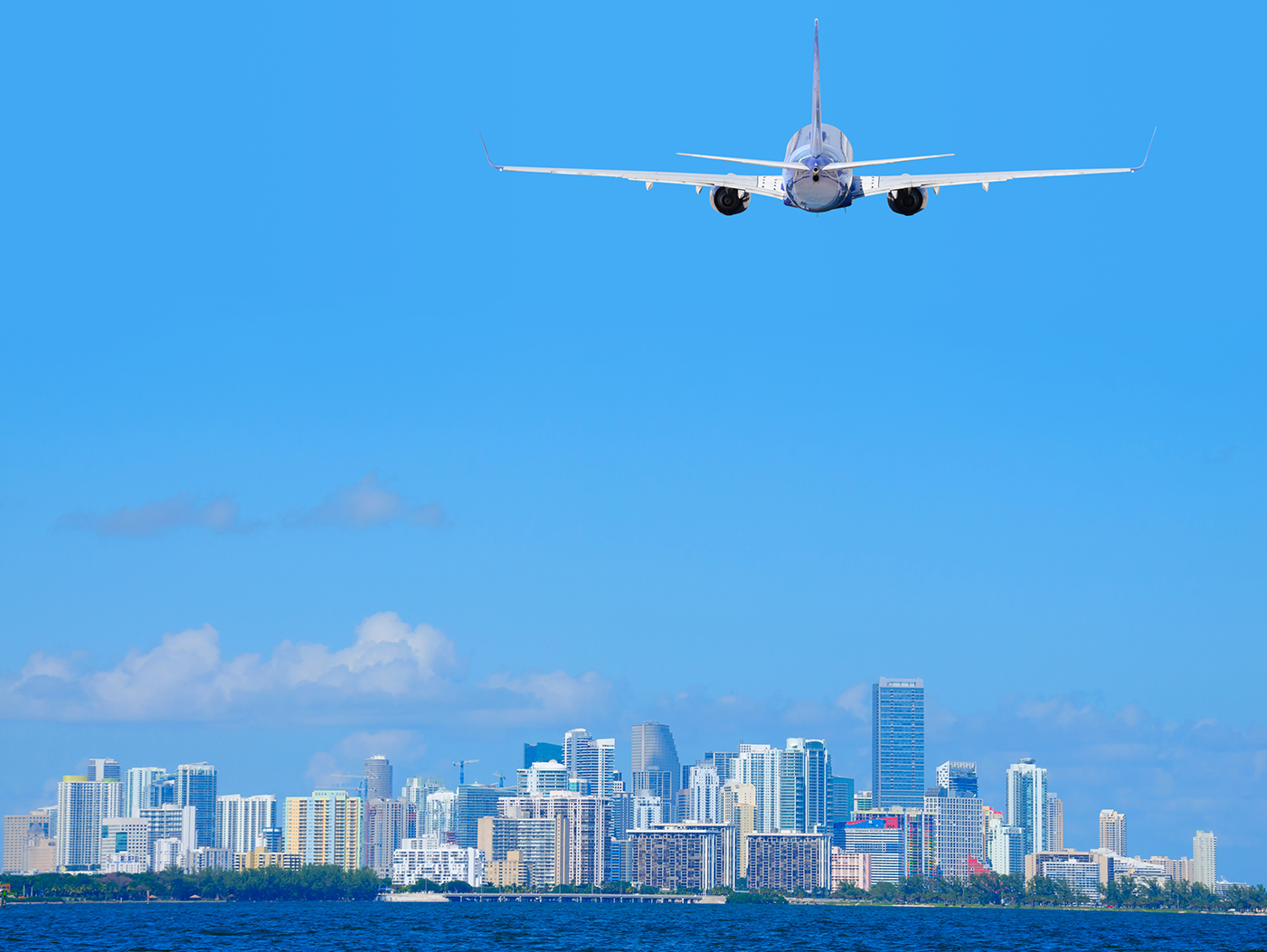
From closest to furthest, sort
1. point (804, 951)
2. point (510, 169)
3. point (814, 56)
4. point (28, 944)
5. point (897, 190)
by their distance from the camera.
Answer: point (510, 169)
point (897, 190)
point (814, 56)
point (804, 951)
point (28, 944)

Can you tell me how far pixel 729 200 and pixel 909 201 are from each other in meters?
5.72

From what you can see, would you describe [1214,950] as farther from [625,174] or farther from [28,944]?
[625,174]

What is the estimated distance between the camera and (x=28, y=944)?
184 metres

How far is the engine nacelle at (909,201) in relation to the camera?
54.0m

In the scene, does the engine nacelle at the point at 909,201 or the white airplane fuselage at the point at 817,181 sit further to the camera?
the engine nacelle at the point at 909,201

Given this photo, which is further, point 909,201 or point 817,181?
point 909,201

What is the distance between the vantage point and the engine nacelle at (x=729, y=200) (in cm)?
5422

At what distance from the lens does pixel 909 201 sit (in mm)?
54188

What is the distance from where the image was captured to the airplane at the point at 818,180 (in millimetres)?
51656

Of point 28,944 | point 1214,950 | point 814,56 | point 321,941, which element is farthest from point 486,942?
point 814,56

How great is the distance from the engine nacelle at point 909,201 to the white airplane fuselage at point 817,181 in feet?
6.34

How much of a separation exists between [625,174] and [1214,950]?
17255 centimetres

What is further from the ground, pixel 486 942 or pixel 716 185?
pixel 716 185

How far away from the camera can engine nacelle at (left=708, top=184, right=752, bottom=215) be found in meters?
54.2
